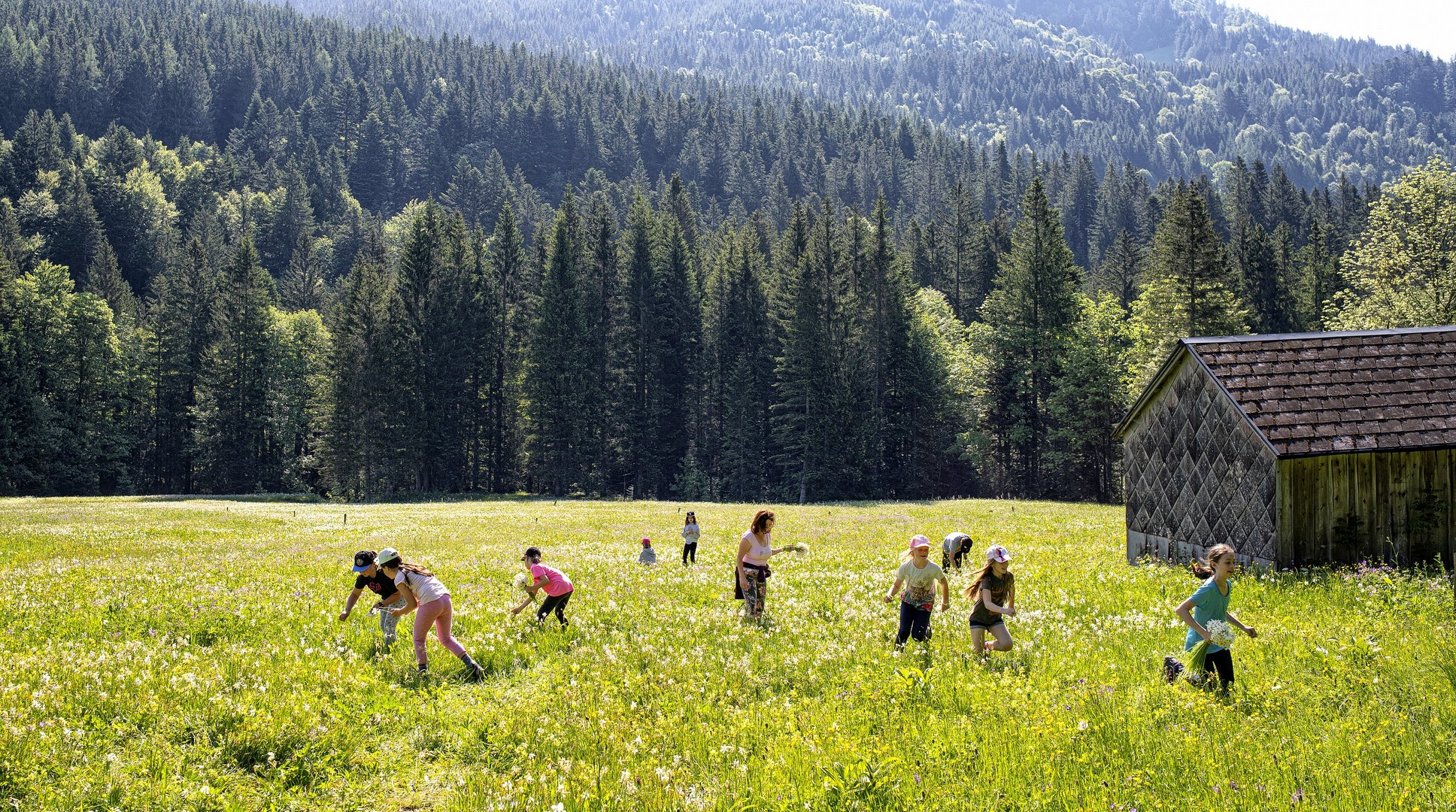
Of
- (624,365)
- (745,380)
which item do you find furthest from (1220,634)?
(624,365)

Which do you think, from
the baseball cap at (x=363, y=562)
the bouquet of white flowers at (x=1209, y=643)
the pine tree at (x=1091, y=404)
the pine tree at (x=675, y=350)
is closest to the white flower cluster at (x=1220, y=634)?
the bouquet of white flowers at (x=1209, y=643)

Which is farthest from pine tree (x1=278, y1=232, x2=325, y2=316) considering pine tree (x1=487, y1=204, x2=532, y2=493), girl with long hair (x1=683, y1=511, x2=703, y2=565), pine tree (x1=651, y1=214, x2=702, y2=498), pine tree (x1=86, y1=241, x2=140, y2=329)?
girl with long hair (x1=683, y1=511, x2=703, y2=565)

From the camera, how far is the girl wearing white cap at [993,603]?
1134cm

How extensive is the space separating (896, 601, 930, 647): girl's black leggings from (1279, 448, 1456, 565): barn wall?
947 cm

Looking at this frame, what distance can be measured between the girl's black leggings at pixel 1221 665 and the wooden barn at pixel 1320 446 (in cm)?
917

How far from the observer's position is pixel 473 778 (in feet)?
25.2

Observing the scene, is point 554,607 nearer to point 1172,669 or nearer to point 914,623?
point 914,623

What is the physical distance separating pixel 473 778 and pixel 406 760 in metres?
0.94

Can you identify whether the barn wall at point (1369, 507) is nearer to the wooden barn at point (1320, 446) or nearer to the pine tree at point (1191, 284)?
the wooden barn at point (1320, 446)

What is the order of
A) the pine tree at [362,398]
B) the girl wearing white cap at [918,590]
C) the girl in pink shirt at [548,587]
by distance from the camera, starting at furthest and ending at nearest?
the pine tree at [362,398], the girl in pink shirt at [548,587], the girl wearing white cap at [918,590]

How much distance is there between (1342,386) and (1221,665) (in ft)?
38.8

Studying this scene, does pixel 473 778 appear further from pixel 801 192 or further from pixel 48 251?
pixel 801 192

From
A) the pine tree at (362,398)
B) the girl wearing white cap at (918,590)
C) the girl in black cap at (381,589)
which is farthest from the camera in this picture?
the pine tree at (362,398)

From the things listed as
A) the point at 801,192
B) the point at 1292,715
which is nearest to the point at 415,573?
the point at 1292,715
